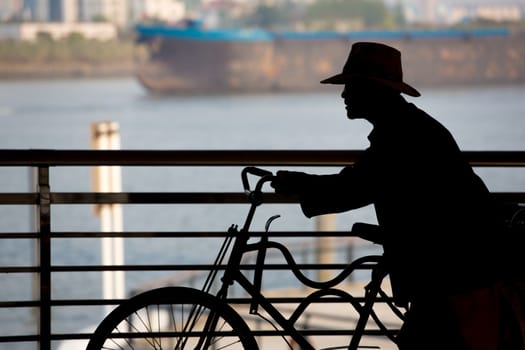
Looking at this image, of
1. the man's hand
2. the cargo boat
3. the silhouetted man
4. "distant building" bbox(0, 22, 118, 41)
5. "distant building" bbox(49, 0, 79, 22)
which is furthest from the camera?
"distant building" bbox(49, 0, 79, 22)

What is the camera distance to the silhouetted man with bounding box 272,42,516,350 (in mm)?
1915

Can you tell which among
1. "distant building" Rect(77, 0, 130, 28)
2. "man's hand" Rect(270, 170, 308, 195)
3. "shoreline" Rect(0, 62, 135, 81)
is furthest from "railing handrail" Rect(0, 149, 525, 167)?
"distant building" Rect(77, 0, 130, 28)

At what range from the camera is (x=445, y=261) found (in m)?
1.95

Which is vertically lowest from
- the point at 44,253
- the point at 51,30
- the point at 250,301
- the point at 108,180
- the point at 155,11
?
Answer: the point at 250,301

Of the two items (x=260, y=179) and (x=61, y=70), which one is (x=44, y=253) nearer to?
(x=260, y=179)

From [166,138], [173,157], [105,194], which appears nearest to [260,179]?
[173,157]

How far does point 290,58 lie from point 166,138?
36.0ft

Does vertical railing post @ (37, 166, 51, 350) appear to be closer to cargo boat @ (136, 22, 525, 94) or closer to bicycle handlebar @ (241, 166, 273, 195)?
bicycle handlebar @ (241, 166, 273, 195)

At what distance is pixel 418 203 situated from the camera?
1927 mm

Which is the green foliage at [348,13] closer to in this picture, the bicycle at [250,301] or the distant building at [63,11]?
the distant building at [63,11]

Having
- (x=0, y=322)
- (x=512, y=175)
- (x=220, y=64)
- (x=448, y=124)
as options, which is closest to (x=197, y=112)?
(x=220, y=64)

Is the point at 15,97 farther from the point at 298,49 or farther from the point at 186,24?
the point at 298,49

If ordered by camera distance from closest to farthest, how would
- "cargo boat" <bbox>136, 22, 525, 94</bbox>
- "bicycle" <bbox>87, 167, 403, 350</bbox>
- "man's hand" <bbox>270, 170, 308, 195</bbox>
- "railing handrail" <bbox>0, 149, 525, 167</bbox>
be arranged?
"man's hand" <bbox>270, 170, 308, 195</bbox>, "bicycle" <bbox>87, 167, 403, 350</bbox>, "railing handrail" <bbox>0, 149, 525, 167</bbox>, "cargo boat" <bbox>136, 22, 525, 94</bbox>

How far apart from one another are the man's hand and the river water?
66.0 ft
